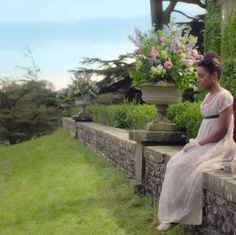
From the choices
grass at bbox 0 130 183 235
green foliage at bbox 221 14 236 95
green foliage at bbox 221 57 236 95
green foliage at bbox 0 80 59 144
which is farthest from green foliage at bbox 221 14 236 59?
green foliage at bbox 0 80 59 144

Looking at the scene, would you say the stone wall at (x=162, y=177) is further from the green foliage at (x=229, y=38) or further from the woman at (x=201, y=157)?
the green foliage at (x=229, y=38)

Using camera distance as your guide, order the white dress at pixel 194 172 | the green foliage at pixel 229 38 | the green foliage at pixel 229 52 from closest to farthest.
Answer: the white dress at pixel 194 172 < the green foliage at pixel 229 52 < the green foliage at pixel 229 38

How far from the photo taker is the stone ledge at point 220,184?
4246mm

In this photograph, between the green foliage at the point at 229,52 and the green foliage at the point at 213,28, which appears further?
the green foliage at the point at 213,28

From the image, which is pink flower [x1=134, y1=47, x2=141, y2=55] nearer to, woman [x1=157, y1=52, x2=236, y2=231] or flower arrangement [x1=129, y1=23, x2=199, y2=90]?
flower arrangement [x1=129, y1=23, x2=199, y2=90]

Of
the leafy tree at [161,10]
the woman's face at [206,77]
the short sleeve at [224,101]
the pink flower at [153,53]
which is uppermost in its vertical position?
the leafy tree at [161,10]

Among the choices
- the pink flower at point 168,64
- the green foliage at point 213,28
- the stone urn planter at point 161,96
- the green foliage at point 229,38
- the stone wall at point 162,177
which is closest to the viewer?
the stone wall at point 162,177

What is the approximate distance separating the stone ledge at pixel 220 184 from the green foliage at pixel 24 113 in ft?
94.5

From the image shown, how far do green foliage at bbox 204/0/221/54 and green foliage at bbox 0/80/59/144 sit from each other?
61.9 ft

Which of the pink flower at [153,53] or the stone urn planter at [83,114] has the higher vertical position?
the pink flower at [153,53]

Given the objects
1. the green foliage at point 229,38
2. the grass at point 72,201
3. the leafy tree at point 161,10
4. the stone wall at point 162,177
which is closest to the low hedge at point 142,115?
the stone wall at point 162,177

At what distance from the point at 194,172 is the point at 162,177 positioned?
166 cm

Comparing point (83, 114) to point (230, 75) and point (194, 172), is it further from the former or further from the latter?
point (194, 172)

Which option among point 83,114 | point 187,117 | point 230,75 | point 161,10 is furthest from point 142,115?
point 161,10
